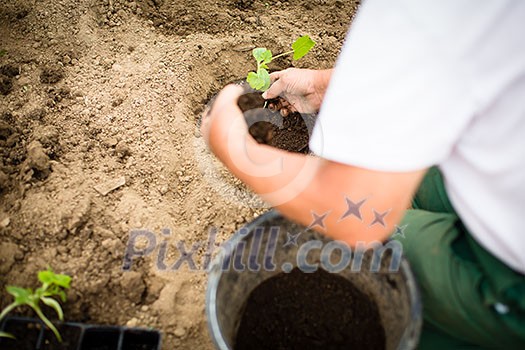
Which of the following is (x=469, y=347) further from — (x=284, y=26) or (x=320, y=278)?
(x=284, y=26)

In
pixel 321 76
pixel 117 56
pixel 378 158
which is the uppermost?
pixel 378 158

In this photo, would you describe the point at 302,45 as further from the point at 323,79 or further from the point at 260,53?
the point at 323,79

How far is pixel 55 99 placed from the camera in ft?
6.40

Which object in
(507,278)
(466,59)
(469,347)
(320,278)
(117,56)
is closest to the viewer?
(466,59)

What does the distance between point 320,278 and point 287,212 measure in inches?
14.5

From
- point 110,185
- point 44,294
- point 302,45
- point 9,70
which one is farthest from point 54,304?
point 302,45

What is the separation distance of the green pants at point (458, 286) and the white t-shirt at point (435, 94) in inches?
6.0

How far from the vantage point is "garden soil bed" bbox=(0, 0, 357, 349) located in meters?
1.60

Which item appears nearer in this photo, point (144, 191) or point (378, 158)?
point (378, 158)

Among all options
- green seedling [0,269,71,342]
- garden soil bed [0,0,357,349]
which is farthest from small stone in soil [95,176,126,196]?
green seedling [0,269,71,342]

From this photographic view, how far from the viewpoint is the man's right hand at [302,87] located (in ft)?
5.46

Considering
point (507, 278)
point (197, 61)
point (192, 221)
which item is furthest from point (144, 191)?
point (507, 278)

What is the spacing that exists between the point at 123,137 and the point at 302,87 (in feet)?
2.37

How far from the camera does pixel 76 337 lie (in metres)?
1.40
